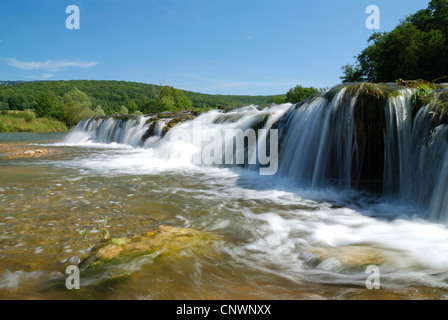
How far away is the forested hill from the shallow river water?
2867 inches

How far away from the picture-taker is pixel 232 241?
3111 mm

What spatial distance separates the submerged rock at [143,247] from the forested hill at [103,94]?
75.1m

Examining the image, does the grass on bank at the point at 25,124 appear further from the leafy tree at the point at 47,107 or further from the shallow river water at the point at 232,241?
the shallow river water at the point at 232,241

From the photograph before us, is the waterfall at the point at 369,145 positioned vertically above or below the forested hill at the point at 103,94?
below

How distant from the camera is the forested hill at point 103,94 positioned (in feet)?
290

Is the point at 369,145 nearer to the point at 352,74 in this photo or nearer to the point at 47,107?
the point at 352,74

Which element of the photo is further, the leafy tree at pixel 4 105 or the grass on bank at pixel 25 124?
the leafy tree at pixel 4 105

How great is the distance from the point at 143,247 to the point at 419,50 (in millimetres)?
31876

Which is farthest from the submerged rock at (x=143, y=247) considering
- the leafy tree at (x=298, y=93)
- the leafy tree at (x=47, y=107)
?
the leafy tree at (x=298, y=93)

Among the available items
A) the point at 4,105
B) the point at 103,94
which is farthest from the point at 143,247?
the point at 103,94

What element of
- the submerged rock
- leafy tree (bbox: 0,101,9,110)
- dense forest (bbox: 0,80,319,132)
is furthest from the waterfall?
leafy tree (bbox: 0,101,9,110)

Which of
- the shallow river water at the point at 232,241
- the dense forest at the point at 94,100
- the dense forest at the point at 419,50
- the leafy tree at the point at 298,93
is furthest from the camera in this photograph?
the leafy tree at the point at 298,93
